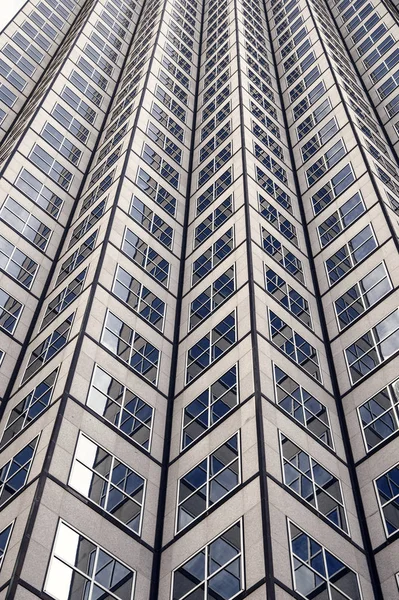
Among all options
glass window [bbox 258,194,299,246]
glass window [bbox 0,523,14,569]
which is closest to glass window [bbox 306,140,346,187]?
glass window [bbox 258,194,299,246]

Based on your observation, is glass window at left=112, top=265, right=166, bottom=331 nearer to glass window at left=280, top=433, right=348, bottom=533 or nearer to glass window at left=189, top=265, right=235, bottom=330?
glass window at left=189, top=265, right=235, bottom=330

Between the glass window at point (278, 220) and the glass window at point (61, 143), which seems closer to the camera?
the glass window at point (278, 220)

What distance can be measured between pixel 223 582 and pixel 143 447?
782 cm

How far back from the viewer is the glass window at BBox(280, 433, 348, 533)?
25766 millimetres

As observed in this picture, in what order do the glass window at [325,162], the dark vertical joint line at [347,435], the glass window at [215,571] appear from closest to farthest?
the glass window at [215,571], the dark vertical joint line at [347,435], the glass window at [325,162]

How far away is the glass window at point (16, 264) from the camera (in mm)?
39375

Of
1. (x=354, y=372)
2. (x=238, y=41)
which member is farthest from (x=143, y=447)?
(x=238, y=41)

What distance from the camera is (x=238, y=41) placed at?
6328cm

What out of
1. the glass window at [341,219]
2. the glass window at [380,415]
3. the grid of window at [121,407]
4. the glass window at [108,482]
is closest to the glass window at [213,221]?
the glass window at [341,219]

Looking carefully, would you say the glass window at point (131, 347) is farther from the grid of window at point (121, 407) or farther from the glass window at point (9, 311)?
the glass window at point (9, 311)

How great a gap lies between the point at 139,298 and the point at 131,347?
3997mm

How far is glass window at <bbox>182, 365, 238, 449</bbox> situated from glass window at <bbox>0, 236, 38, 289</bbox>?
14.5 metres

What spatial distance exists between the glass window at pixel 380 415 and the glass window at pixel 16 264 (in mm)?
20641

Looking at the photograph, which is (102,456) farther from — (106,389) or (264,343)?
(264,343)
